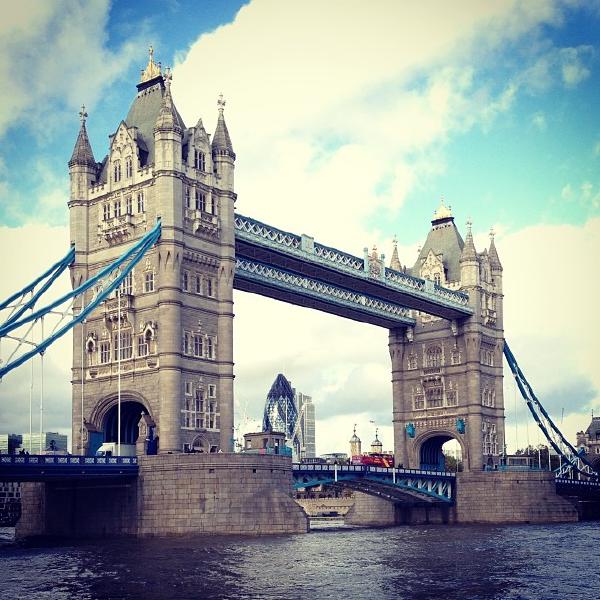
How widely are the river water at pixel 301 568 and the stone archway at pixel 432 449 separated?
4267cm

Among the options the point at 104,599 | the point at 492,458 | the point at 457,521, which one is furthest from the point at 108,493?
the point at 492,458

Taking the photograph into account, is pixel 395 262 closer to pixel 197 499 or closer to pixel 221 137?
pixel 221 137

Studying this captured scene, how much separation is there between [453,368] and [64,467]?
2459 inches

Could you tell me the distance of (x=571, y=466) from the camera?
140m

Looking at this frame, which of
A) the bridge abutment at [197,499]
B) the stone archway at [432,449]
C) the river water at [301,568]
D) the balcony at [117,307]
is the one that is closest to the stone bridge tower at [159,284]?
the balcony at [117,307]

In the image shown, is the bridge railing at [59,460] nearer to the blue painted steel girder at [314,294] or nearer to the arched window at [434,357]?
the blue painted steel girder at [314,294]

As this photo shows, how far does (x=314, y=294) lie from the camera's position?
352ft

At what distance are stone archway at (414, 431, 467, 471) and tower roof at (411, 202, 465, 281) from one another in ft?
62.9

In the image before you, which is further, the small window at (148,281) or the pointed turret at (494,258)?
the pointed turret at (494,258)

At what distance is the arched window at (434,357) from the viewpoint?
5032 inches

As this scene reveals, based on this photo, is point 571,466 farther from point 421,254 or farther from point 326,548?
point 326,548

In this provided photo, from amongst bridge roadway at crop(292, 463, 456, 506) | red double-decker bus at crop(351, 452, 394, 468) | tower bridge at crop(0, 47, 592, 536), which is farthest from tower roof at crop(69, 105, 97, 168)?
red double-decker bus at crop(351, 452, 394, 468)

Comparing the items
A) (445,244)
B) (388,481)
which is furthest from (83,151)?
(445,244)

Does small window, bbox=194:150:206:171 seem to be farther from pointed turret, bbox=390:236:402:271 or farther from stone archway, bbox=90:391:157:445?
pointed turret, bbox=390:236:402:271
